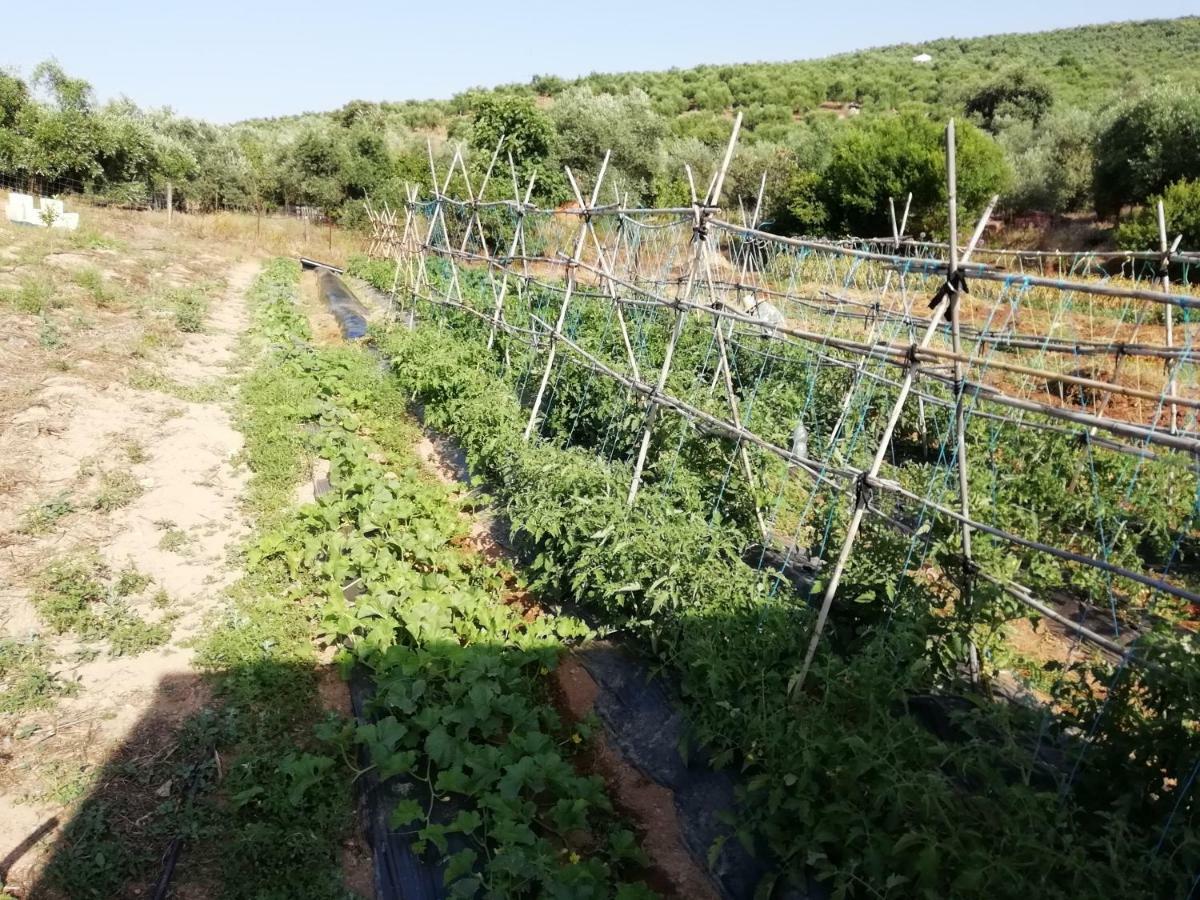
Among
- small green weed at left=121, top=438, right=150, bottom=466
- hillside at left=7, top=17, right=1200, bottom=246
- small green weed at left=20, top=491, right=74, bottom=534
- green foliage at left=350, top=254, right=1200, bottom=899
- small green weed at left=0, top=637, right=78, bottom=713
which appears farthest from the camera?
hillside at left=7, top=17, right=1200, bottom=246

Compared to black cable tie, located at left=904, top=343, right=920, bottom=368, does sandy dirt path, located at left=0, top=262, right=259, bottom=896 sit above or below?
below

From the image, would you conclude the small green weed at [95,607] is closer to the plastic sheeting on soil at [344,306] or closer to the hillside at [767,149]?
the plastic sheeting on soil at [344,306]

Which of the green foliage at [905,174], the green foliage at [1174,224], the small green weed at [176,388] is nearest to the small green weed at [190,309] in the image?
the small green weed at [176,388]

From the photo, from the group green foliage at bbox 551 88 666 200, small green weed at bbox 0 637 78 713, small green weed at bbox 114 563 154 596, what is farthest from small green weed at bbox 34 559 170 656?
green foliage at bbox 551 88 666 200

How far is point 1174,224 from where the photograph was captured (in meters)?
16.8

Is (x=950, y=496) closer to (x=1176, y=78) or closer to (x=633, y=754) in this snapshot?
(x=633, y=754)

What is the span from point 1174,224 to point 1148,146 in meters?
4.21

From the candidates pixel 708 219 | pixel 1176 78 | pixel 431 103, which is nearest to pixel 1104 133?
pixel 1176 78

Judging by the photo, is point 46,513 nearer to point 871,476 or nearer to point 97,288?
point 871,476

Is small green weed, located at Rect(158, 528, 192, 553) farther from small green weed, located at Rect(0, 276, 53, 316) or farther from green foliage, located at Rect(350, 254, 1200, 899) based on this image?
small green weed, located at Rect(0, 276, 53, 316)

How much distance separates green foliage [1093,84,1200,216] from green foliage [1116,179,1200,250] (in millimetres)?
1576

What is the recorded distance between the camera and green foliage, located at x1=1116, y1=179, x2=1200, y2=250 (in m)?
16.4

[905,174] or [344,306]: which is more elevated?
[905,174]

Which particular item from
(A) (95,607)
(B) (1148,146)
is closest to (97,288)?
(A) (95,607)
